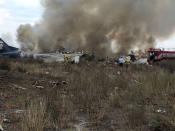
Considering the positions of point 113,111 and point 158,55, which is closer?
point 113,111

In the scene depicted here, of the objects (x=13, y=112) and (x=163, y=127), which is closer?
(x=163, y=127)

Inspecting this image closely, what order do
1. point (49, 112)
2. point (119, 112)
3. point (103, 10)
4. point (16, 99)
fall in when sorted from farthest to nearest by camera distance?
point (103, 10), point (16, 99), point (119, 112), point (49, 112)

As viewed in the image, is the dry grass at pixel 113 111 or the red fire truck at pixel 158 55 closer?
the dry grass at pixel 113 111

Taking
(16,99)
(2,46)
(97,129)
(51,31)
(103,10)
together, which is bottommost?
(97,129)

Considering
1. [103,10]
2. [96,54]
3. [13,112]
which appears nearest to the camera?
[13,112]

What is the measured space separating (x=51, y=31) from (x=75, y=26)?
388cm

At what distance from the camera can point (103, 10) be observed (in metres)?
40.0

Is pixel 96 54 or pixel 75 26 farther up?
pixel 75 26

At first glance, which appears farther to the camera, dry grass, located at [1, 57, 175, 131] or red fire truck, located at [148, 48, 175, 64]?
red fire truck, located at [148, 48, 175, 64]

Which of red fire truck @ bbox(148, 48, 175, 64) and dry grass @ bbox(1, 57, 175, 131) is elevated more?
red fire truck @ bbox(148, 48, 175, 64)

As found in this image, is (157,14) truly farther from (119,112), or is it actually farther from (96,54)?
(119,112)

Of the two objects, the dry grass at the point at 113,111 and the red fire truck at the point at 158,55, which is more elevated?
the red fire truck at the point at 158,55

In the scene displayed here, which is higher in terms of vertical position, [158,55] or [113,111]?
[158,55]

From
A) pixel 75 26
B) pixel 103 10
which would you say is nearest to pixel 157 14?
pixel 103 10
